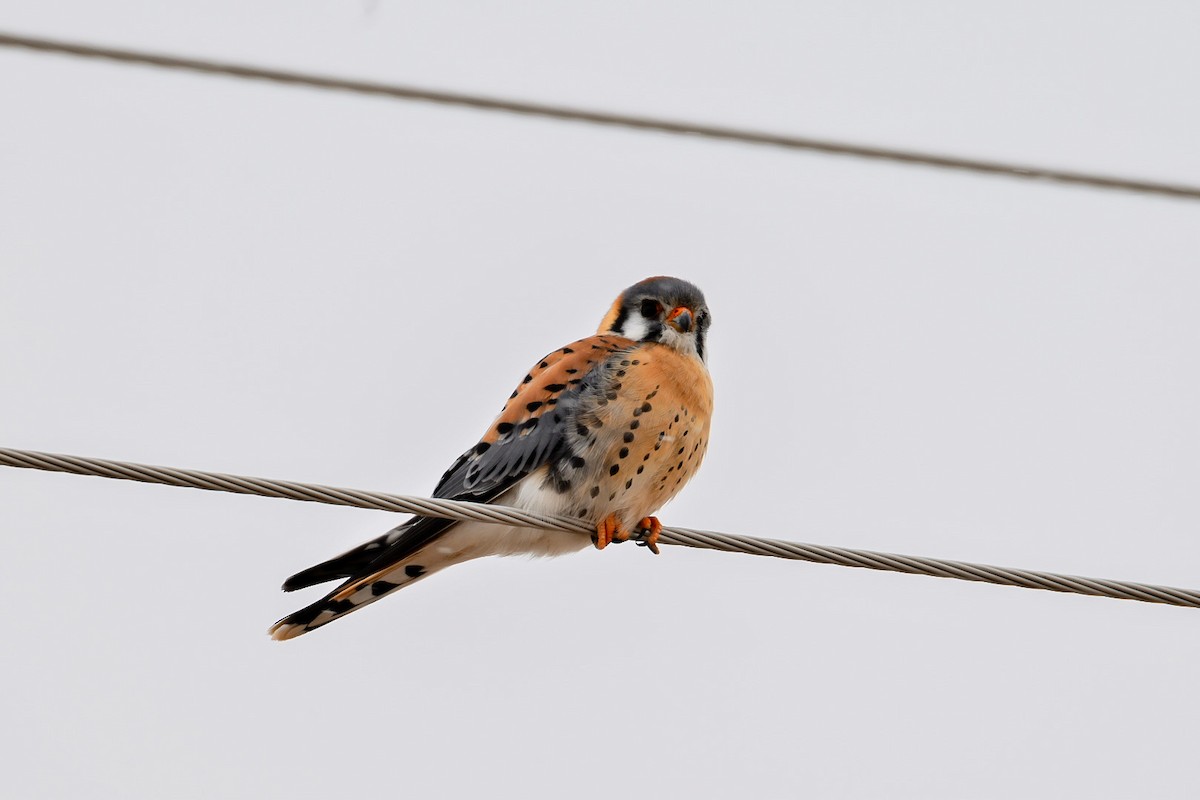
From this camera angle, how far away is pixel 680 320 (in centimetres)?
484

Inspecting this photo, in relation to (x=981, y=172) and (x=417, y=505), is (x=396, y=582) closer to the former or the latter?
(x=417, y=505)

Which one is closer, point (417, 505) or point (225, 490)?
point (225, 490)

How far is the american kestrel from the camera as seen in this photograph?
4.29 metres

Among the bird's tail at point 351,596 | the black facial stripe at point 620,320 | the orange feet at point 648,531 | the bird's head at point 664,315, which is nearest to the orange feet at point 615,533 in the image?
the orange feet at point 648,531

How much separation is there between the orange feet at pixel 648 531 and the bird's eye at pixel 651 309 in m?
0.79

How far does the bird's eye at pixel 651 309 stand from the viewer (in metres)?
4.91

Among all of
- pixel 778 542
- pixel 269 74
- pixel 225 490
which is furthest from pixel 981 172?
pixel 225 490

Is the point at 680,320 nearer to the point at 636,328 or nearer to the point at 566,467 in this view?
the point at 636,328

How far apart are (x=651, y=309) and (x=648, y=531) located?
902mm

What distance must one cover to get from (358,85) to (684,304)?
132 cm

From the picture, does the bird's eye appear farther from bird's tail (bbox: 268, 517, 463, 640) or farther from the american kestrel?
bird's tail (bbox: 268, 517, 463, 640)

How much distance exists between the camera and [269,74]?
4062mm

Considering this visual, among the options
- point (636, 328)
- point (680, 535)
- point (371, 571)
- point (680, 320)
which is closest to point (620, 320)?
point (636, 328)

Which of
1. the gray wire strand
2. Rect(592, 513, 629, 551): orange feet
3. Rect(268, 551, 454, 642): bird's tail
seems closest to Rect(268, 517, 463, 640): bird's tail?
Rect(268, 551, 454, 642): bird's tail
